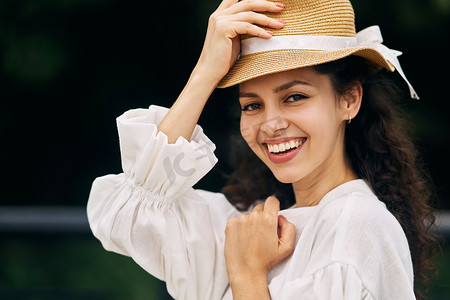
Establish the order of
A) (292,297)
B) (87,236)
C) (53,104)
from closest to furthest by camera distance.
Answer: (292,297) < (87,236) < (53,104)

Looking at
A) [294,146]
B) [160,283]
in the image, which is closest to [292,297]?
[294,146]

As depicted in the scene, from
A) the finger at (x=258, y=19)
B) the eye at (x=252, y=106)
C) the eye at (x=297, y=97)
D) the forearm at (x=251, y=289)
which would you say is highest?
the finger at (x=258, y=19)

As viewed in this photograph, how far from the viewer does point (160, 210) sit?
1.72m

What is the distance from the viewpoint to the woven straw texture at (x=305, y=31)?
1.51 meters

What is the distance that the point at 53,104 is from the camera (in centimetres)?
368

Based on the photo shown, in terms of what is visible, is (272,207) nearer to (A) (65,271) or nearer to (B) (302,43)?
(B) (302,43)

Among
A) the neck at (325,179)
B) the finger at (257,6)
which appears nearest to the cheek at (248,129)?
the neck at (325,179)

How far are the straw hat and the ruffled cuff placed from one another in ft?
0.81

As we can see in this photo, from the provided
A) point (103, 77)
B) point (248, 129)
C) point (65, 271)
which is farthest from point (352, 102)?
point (103, 77)

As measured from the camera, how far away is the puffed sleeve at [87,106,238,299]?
165cm

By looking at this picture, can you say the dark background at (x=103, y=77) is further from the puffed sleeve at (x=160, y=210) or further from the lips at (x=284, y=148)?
the lips at (x=284, y=148)

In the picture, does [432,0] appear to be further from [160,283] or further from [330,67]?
[160,283]

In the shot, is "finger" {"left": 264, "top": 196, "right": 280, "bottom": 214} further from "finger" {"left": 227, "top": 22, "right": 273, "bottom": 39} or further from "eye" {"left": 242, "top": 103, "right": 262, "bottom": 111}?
"finger" {"left": 227, "top": 22, "right": 273, "bottom": 39}

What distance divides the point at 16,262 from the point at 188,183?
5.95 feet
